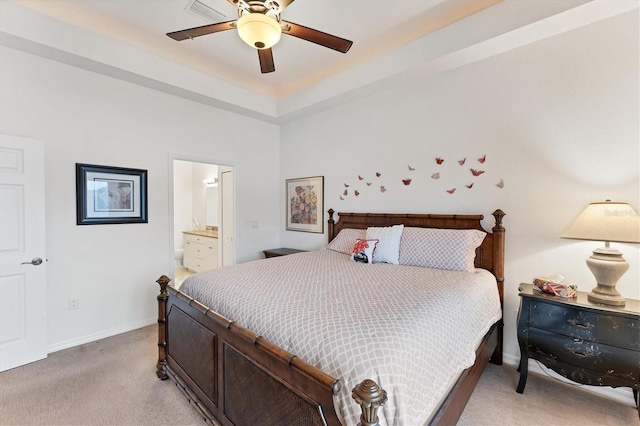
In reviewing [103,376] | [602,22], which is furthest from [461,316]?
[103,376]

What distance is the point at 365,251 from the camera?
2.83 meters

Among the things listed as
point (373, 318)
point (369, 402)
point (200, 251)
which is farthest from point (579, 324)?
point (200, 251)

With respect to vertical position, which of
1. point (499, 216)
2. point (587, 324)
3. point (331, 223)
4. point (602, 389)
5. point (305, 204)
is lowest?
point (602, 389)

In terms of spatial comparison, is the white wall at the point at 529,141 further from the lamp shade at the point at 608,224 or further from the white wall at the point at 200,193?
the white wall at the point at 200,193

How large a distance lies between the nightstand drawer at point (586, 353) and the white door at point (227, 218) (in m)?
3.72

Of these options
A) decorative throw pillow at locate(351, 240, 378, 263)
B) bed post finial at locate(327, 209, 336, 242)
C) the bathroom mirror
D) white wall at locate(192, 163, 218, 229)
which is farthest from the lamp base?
white wall at locate(192, 163, 218, 229)

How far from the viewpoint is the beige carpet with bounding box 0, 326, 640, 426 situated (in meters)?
1.86

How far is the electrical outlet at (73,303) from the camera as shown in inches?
112

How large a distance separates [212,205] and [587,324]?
6.03 metres

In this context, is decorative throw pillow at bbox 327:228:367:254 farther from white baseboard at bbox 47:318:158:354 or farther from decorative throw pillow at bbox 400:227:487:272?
white baseboard at bbox 47:318:158:354

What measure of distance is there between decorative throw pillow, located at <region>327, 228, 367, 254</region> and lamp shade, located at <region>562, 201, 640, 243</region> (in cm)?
191

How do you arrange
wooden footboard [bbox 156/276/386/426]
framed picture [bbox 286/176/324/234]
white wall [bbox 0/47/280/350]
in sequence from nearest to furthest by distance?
wooden footboard [bbox 156/276/386/426], white wall [bbox 0/47/280/350], framed picture [bbox 286/176/324/234]

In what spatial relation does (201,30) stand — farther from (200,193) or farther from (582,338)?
(200,193)

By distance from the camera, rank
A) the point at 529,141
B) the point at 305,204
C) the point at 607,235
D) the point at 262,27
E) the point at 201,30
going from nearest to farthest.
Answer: the point at 262,27, the point at 607,235, the point at 201,30, the point at 529,141, the point at 305,204
